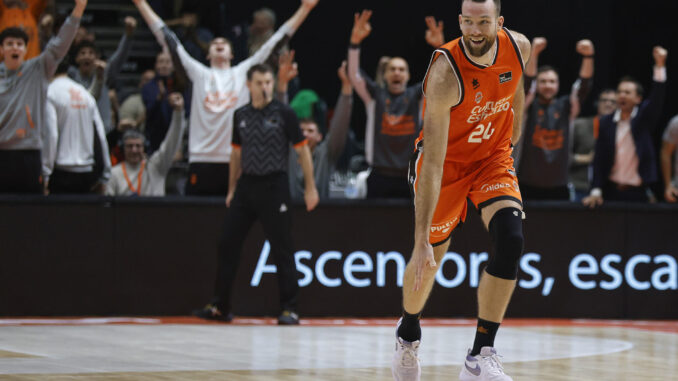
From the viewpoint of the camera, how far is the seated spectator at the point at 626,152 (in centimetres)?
970

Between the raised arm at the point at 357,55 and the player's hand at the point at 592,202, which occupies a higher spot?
the raised arm at the point at 357,55

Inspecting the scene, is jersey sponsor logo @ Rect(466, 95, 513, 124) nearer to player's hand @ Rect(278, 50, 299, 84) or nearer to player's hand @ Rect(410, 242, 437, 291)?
player's hand @ Rect(410, 242, 437, 291)

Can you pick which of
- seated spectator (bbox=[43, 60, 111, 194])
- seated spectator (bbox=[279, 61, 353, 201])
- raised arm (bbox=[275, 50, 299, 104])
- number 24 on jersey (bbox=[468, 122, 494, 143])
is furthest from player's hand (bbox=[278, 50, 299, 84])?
number 24 on jersey (bbox=[468, 122, 494, 143])

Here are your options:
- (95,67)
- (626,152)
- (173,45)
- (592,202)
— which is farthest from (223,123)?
(626,152)

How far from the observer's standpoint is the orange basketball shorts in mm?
5117

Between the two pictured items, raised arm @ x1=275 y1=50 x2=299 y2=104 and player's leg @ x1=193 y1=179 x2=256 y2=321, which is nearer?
player's leg @ x1=193 y1=179 x2=256 y2=321

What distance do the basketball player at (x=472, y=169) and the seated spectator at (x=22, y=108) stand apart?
14.8ft

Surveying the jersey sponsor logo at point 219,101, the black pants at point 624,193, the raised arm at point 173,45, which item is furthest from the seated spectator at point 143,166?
the black pants at point 624,193

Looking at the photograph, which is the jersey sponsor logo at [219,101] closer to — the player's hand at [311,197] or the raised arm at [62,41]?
the player's hand at [311,197]

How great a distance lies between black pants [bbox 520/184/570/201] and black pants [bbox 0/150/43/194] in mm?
4457

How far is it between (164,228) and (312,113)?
11.0 ft

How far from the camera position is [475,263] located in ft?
30.6

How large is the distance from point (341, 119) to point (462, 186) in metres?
4.67

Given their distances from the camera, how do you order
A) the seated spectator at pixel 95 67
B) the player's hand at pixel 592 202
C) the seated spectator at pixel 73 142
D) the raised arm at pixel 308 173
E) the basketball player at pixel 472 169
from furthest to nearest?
1. the seated spectator at pixel 95 67
2. the player's hand at pixel 592 202
3. the seated spectator at pixel 73 142
4. the raised arm at pixel 308 173
5. the basketball player at pixel 472 169
